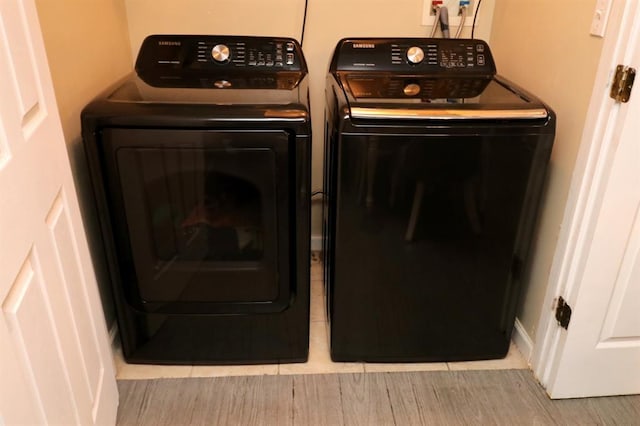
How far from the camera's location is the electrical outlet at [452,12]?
1.96 meters

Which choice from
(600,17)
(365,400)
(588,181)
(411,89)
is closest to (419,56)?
(411,89)

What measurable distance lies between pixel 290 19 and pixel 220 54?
366 mm

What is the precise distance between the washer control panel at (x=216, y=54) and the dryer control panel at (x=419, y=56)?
190mm

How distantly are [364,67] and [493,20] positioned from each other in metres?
0.61

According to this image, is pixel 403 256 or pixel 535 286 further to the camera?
pixel 535 286

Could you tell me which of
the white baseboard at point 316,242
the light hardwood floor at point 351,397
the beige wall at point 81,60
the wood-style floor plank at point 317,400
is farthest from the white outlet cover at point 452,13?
the wood-style floor plank at point 317,400

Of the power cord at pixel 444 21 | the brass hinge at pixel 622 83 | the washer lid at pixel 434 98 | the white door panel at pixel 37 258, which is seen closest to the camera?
the white door panel at pixel 37 258

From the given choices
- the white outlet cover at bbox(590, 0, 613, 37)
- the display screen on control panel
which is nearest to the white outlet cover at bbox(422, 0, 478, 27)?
the display screen on control panel

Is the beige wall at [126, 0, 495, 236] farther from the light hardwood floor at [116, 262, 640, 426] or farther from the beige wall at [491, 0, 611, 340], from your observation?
the light hardwood floor at [116, 262, 640, 426]

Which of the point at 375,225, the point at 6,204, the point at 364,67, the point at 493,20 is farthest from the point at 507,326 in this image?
the point at 6,204

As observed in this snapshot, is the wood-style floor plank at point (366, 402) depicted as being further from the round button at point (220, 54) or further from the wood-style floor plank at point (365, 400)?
the round button at point (220, 54)

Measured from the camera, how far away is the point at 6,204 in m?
0.85

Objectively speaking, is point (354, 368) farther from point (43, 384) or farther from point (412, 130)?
point (43, 384)

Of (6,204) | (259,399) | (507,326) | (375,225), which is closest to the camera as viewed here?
(6,204)
